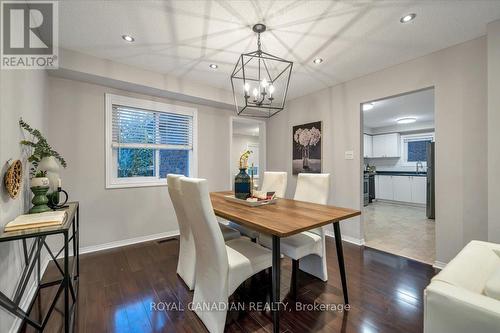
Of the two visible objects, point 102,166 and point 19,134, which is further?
point 102,166

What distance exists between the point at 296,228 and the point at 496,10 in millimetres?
2559

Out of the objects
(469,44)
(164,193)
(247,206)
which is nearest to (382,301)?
(247,206)

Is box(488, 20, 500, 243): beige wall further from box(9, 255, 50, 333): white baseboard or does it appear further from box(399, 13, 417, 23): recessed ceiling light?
box(9, 255, 50, 333): white baseboard

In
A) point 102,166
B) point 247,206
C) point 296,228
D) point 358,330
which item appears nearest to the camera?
point 296,228

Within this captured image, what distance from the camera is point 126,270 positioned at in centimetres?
230

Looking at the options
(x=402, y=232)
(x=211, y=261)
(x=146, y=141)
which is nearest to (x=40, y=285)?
(x=211, y=261)

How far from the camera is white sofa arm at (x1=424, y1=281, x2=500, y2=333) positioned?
0.63 m

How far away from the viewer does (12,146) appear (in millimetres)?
1438

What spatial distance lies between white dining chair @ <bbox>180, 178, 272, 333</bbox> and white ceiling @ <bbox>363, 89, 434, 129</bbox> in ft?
11.9

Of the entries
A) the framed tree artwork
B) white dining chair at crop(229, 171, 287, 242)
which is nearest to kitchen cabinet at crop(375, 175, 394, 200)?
the framed tree artwork

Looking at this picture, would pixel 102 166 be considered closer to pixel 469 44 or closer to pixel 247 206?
pixel 247 206

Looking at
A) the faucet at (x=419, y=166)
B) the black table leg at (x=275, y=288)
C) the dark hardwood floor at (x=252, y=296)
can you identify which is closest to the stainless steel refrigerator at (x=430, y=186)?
the faucet at (x=419, y=166)

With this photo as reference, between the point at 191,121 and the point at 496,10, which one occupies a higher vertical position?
the point at 496,10

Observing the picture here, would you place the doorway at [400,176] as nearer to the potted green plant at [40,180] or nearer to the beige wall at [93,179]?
the beige wall at [93,179]
